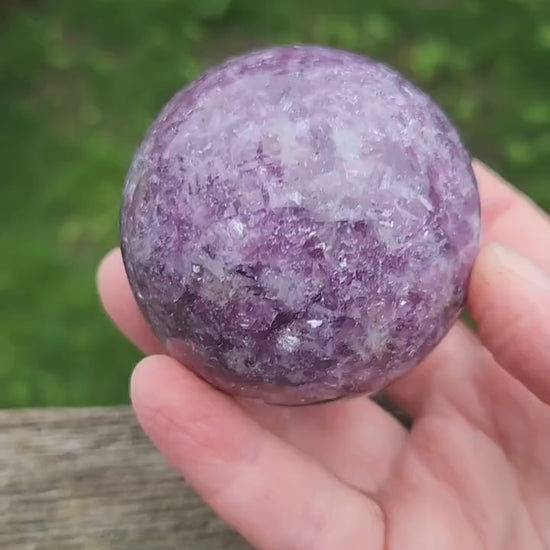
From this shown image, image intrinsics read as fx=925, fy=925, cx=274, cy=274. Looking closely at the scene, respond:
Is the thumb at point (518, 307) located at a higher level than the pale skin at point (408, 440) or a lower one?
higher

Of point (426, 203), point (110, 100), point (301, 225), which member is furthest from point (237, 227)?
point (110, 100)

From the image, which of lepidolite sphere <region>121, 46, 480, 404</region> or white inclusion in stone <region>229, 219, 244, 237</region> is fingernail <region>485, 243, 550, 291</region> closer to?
lepidolite sphere <region>121, 46, 480, 404</region>

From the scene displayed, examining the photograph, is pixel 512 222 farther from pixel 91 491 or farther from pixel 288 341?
pixel 91 491

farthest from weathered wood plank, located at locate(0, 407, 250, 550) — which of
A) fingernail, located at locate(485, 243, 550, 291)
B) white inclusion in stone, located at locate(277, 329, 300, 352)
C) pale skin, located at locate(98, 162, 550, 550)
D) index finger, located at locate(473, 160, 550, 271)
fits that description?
index finger, located at locate(473, 160, 550, 271)

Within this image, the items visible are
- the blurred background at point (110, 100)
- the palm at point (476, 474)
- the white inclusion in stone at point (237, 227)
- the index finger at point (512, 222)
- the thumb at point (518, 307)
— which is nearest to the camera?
the white inclusion in stone at point (237, 227)

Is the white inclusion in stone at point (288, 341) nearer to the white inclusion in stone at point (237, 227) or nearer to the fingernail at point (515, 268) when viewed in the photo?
the white inclusion in stone at point (237, 227)

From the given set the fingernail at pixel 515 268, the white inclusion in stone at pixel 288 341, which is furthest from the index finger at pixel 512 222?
the white inclusion in stone at pixel 288 341
